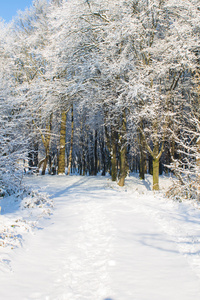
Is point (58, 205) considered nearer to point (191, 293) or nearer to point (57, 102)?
point (191, 293)

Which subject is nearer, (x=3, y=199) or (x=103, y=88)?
(x=3, y=199)

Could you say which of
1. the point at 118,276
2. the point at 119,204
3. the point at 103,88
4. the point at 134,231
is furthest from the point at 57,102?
the point at 118,276

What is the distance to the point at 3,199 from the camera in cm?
775

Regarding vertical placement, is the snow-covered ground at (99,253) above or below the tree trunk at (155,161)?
below

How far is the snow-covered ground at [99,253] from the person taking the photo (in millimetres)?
3031

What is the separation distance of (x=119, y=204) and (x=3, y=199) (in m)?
3.89

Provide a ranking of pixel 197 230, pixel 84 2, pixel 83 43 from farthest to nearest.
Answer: pixel 83 43
pixel 84 2
pixel 197 230

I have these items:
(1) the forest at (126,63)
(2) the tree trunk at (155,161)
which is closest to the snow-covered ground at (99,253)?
(1) the forest at (126,63)

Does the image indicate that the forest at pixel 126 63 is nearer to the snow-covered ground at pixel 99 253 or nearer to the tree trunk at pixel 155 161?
the tree trunk at pixel 155 161

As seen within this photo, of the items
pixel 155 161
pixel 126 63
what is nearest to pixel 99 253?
pixel 155 161

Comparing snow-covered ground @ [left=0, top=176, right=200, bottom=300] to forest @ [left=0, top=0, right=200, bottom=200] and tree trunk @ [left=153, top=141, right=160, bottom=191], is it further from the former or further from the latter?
tree trunk @ [left=153, top=141, right=160, bottom=191]

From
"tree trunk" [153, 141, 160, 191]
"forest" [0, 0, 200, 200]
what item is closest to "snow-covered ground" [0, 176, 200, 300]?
"forest" [0, 0, 200, 200]

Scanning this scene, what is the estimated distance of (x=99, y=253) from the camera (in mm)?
4230

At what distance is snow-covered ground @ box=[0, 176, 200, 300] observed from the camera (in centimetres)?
303
